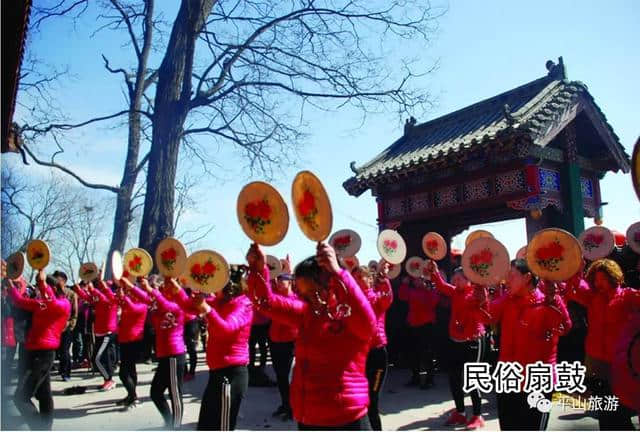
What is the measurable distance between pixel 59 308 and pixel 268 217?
132 inches

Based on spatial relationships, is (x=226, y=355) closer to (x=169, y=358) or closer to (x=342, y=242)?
(x=169, y=358)

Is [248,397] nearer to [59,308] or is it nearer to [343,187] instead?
[59,308]

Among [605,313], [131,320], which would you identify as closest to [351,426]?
[605,313]

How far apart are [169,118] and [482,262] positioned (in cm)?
678

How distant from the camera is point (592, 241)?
18.4ft

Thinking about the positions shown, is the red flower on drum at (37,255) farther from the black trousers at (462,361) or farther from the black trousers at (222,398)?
the black trousers at (462,361)

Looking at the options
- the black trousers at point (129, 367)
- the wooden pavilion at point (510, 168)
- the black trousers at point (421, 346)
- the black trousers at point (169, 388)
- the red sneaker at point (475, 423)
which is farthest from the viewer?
the black trousers at point (421, 346)

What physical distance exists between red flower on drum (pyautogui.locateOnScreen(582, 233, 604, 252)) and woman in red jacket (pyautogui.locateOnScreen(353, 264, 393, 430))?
2.39m

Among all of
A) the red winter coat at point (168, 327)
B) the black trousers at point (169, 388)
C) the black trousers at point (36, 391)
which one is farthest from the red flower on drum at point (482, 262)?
the black trousers at point (36, 391)

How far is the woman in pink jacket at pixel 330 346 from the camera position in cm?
263

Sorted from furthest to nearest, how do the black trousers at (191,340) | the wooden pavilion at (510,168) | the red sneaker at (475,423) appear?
the black trousers at (191,340) → the wooden pavilion at (510,168) → the red sneaker at (475,423)

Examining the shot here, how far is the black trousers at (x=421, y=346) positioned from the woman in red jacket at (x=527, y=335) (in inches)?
148

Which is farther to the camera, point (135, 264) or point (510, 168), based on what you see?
point (510, 168)

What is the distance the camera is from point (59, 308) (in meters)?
5.38
